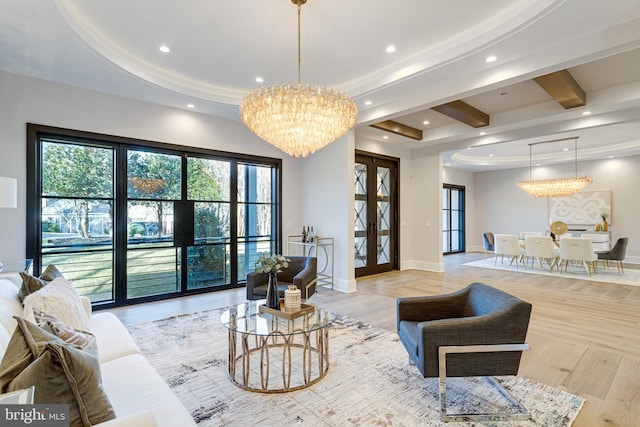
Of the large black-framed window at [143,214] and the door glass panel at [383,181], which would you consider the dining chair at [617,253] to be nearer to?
the door glass panel at [383,181]

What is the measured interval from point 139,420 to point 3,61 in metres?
4.57

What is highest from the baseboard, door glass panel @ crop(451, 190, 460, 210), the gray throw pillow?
door glass panel @ crop(451, 190, 460, 210)

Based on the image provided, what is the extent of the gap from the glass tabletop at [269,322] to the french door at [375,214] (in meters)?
A: 4.11

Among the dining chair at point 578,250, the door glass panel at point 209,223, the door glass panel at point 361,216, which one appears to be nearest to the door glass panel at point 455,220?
the dining chair at point 578,250

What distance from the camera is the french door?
22.8 feet

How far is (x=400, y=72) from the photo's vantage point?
4113 mm

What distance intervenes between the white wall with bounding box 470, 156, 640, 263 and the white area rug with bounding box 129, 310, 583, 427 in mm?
9532

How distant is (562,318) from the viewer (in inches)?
165

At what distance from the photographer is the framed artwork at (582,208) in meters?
9.27

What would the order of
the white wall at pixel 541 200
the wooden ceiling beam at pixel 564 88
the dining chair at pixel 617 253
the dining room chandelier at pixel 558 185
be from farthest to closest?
the white wall at pixel 541 200 < the dining room chandelier at pixel 558 185 < the dining chair at pixel 617 253 < the wooden ceiling beam at pixel 564 88

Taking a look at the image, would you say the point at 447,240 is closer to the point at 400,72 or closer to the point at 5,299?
the point at 400,72

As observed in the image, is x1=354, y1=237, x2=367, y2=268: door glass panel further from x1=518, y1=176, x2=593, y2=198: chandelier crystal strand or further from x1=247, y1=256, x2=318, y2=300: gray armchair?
x1=518, y1=176, x2=593, y2=198: chandelier crystal strand

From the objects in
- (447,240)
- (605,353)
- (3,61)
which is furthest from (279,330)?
(447,240)

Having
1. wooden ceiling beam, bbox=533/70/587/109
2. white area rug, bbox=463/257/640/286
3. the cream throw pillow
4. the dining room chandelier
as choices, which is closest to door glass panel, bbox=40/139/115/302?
the cream throw pillow
